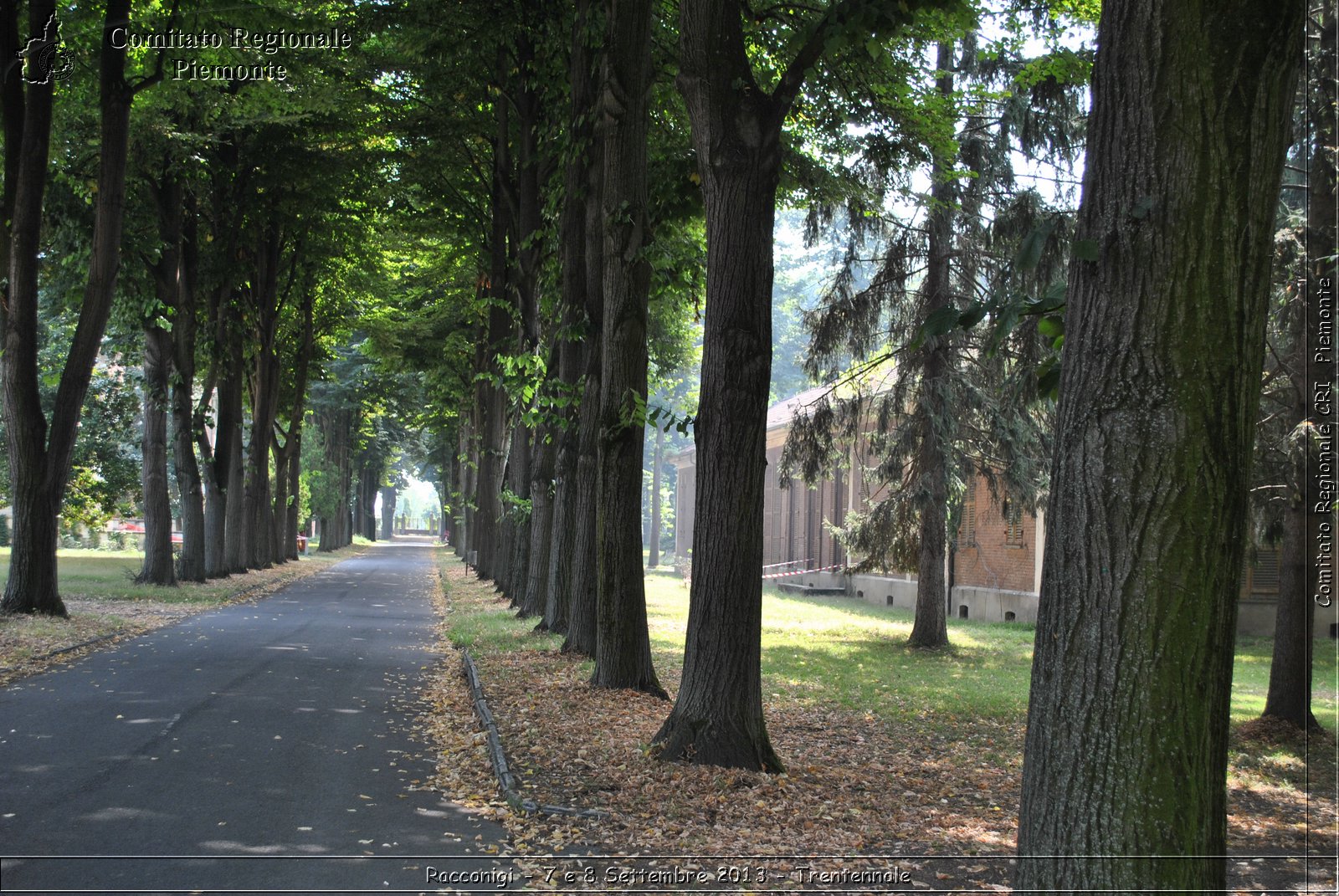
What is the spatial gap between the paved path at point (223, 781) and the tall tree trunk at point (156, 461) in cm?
988

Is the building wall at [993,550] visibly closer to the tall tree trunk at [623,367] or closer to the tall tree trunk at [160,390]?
the tall tree trunk at [623,367]

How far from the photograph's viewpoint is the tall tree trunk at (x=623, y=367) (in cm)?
1137

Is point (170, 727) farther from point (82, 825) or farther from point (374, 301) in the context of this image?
point (374, 301)

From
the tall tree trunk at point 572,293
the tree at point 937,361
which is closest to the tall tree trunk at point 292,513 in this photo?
the tree at point 937,361

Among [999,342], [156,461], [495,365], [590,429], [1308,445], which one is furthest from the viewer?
[495,365]

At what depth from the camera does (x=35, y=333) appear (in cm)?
1603

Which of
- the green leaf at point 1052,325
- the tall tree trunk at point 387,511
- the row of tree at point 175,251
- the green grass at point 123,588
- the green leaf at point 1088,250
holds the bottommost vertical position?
the tall tree trunk at point 387,511

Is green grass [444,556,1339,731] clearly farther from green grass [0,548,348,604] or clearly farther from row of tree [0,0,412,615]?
row of tree [0,0,412,615]

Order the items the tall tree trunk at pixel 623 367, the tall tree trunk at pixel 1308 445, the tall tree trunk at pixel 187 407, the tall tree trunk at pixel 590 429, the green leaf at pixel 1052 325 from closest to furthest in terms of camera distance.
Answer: the green leaf at pixel 1052 325 → the tall tree trunk at pixel 1308 445 → the tall tree trunk at pixel 623 367 → the tall tree trunk at pixel 590 429 → the tall tree trunk at pixel 187 407

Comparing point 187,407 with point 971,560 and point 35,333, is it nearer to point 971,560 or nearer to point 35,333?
point 35,333

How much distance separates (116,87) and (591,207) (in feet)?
26.8

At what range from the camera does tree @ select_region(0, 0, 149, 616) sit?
610 inches

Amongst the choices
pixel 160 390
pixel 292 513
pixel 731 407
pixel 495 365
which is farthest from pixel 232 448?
pixel 731 407

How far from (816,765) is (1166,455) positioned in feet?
18.5
